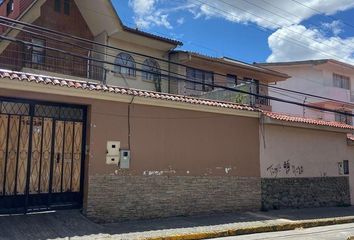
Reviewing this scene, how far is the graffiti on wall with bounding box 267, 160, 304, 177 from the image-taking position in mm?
15070

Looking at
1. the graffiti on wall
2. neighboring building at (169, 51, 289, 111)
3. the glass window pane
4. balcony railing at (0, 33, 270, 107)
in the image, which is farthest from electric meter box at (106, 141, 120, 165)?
neighboring building at (169, 51, 289, 111)

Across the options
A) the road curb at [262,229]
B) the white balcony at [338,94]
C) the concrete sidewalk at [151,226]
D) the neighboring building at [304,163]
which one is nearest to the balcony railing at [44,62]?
the neighboring building at [304,163]

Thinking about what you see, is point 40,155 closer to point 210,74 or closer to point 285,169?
point 285,169

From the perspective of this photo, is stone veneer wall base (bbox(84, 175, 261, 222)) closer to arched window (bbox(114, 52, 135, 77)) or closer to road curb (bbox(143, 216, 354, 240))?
road curb (bbox(143, 216, 354, 240))

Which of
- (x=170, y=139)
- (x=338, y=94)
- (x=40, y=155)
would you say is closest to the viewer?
(x=40, y=155)

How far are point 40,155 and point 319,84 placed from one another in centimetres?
2639

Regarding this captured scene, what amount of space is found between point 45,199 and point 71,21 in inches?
447

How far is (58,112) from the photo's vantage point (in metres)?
10.7

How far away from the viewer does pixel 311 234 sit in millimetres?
Answer: 11031

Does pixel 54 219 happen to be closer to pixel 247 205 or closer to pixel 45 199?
pixel 45 199

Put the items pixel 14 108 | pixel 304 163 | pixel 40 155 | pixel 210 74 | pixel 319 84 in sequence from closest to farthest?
1. pixel 14 108
2. pixel 40 155
3. pixel 304 163
4. pixel 210 74
5. pixel 319 84

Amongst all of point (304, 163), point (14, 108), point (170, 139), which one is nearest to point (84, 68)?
point (170, 139)

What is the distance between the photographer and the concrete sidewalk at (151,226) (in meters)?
8.88

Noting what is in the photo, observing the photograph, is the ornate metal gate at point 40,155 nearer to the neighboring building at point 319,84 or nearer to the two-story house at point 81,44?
the two-story house at point 81,44
